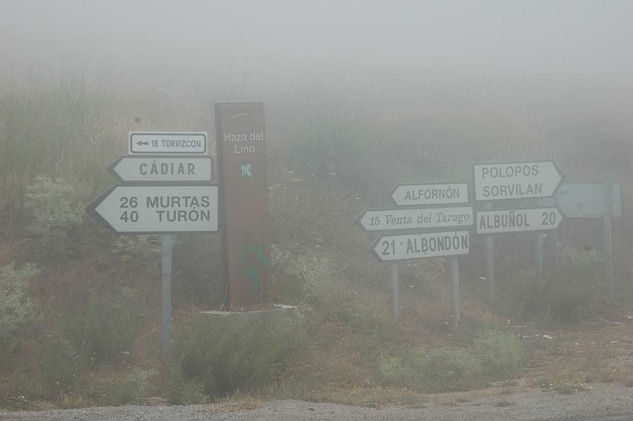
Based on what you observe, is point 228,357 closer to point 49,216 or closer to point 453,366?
point 453,366

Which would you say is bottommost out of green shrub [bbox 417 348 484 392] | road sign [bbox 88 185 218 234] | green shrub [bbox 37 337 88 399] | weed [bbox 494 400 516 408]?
weed [bbox 494 400 516 408]

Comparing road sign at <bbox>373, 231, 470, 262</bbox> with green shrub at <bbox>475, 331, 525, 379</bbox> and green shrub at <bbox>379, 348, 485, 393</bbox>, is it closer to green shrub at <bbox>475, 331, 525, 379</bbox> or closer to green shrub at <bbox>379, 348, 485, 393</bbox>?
green shrub at <bbox>475, 331, 525, 379</bbox>

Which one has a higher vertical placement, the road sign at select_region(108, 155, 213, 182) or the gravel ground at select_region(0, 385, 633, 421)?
the road sign at select_region(108, 155, 213, 182)

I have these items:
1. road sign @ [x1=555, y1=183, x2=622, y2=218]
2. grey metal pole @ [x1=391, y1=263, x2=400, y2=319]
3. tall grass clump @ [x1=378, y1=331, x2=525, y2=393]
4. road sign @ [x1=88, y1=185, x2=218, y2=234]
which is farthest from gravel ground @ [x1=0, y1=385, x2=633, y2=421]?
road sign @ [x1=555, y1=183, x2=622, y2=218]

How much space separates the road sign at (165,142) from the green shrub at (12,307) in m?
1.94

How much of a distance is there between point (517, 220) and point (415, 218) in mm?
2422

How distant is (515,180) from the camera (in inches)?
626

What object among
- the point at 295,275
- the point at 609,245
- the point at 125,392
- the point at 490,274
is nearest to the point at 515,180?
the point at 490,274

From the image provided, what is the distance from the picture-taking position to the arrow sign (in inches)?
618

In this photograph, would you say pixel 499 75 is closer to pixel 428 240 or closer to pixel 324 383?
pixel 428 240

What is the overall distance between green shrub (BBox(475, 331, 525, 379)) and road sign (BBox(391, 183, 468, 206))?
266cm

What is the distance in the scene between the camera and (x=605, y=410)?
8.15 m

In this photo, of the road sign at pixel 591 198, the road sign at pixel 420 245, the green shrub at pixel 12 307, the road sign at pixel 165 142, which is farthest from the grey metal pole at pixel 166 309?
the road sign at pixel 591 198

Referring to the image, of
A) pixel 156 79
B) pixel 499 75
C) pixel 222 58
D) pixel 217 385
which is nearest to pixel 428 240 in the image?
pixel 217 385
